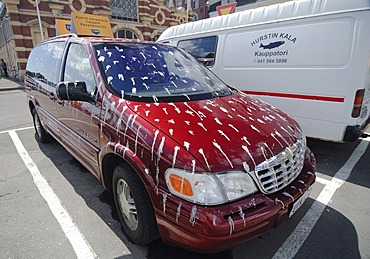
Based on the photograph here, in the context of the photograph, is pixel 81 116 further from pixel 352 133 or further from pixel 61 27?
pixel 61 27

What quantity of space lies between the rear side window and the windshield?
1.06 m

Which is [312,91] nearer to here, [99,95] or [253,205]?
[253,205]

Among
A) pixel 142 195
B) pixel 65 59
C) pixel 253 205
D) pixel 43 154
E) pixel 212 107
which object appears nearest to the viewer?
pixel 253 205

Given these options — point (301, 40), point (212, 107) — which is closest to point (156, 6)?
point (301, 40)

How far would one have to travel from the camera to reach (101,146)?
2.29 m

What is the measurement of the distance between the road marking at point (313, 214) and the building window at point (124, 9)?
79.2 ft

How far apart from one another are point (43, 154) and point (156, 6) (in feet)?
84.2

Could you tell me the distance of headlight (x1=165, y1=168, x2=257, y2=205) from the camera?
60.9 inches

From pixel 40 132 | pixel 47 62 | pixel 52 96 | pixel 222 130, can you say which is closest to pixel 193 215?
pixel 222 130

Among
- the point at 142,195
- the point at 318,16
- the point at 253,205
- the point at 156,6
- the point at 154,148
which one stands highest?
the point at 156,6

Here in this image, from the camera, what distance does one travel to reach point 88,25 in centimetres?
1220

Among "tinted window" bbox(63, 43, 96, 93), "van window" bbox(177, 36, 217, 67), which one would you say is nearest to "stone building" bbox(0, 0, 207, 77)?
"van window" bbox(177, 36, 217, 67)

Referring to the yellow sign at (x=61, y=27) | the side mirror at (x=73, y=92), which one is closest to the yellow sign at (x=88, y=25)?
the yellow sign at (x=61, y=27)

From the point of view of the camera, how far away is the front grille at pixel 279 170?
169 centimetres
